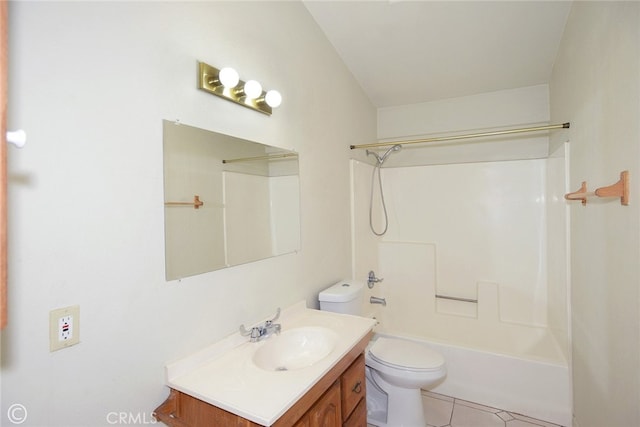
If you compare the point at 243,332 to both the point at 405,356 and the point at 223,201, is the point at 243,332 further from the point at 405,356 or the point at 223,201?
the point at 405,356

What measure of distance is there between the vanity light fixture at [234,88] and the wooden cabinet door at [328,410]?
4.43ft

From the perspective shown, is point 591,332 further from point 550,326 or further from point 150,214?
point 150,214

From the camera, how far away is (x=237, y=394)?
104cm

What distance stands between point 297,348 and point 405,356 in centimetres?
84

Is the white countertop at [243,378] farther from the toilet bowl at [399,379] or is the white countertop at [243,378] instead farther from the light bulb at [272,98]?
the light bulb at [272,98]

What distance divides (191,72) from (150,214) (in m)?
0.61

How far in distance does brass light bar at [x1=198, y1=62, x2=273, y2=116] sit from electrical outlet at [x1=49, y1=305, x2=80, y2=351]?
3.07 feet

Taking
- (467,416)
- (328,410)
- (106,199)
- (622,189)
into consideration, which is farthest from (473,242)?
(106,199)

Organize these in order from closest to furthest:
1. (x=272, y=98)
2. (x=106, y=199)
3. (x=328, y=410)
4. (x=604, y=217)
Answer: (x=106, y=199) → (x=328, y=410) → (x=604, y=217) → (x=272, y=98)

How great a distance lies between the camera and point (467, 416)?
2156mm

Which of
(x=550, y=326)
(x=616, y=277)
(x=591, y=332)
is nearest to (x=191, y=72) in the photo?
(x=616, y=277)

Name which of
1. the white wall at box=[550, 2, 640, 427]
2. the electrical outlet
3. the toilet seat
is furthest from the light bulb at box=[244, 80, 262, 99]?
the toilet seat

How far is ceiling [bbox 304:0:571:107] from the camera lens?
6.33ft

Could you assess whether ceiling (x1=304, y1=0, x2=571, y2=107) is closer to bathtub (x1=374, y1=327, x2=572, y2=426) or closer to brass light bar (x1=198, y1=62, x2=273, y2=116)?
brass light bar (x1=198, y1=62, x2=273, y2=116)
